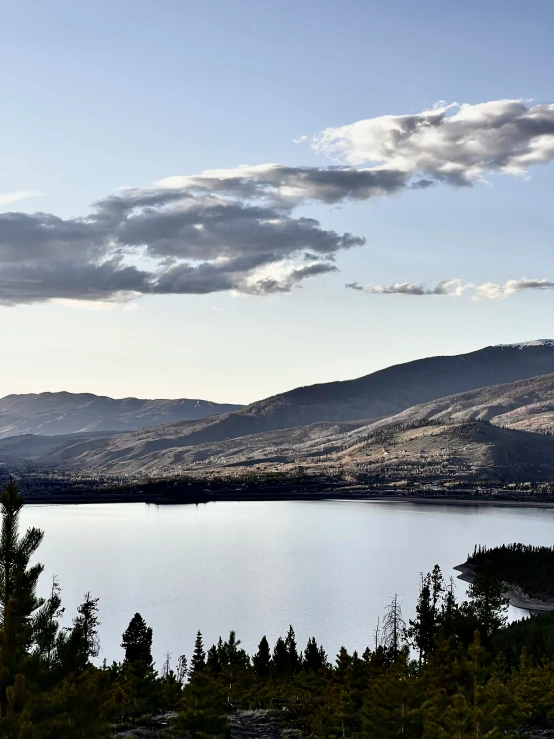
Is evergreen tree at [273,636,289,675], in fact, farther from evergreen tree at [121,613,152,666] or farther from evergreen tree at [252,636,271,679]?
evergreen tree at [121,613,152,666]

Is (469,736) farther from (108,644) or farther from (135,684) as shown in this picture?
(108,644)

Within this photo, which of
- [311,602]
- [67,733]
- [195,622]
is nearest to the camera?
[67,733]

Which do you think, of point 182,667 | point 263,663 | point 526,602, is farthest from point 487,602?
point 526,602

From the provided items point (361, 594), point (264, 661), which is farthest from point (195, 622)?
point (264, 661)

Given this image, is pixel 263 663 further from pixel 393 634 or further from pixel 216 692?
pixel 216 692

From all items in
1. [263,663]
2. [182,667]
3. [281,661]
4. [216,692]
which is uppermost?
[216,692]

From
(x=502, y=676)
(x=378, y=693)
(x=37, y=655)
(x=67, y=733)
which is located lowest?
(x=502, y=676)

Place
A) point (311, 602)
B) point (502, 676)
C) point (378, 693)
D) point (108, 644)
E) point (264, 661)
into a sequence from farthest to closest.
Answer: point (311, 602) < point (108, 644) < point (264, 661) < point (502, 676) < point (378, 693)

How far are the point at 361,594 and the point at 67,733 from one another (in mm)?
140434

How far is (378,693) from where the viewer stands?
37781mm

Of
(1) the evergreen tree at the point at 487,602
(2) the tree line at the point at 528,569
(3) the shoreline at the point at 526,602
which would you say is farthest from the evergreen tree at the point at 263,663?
(2) the tree line at the point at 528,569

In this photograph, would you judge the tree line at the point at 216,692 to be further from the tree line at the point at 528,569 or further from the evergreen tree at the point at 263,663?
the tree line at the point at 528,569

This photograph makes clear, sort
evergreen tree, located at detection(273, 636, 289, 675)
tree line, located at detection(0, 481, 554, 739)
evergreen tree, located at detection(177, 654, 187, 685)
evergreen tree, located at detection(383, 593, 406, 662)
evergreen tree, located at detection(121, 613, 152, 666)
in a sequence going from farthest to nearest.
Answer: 1. evergreen tree, located at detection(177, 654, 187, 685)
2. evergreen tree, located at detection(383, 593, 406, 662)
3. evergreen tree, located at detection(121, 613, 152, 666)
4. evergreen tree, located at detection(273, 636, 289, 675)
5. tree line, located at detection(0, 481, 554, 739)

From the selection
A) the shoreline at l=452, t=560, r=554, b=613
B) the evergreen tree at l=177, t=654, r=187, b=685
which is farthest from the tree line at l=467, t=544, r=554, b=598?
the evergreen tree at l=177, t=654, r=187, b=685
